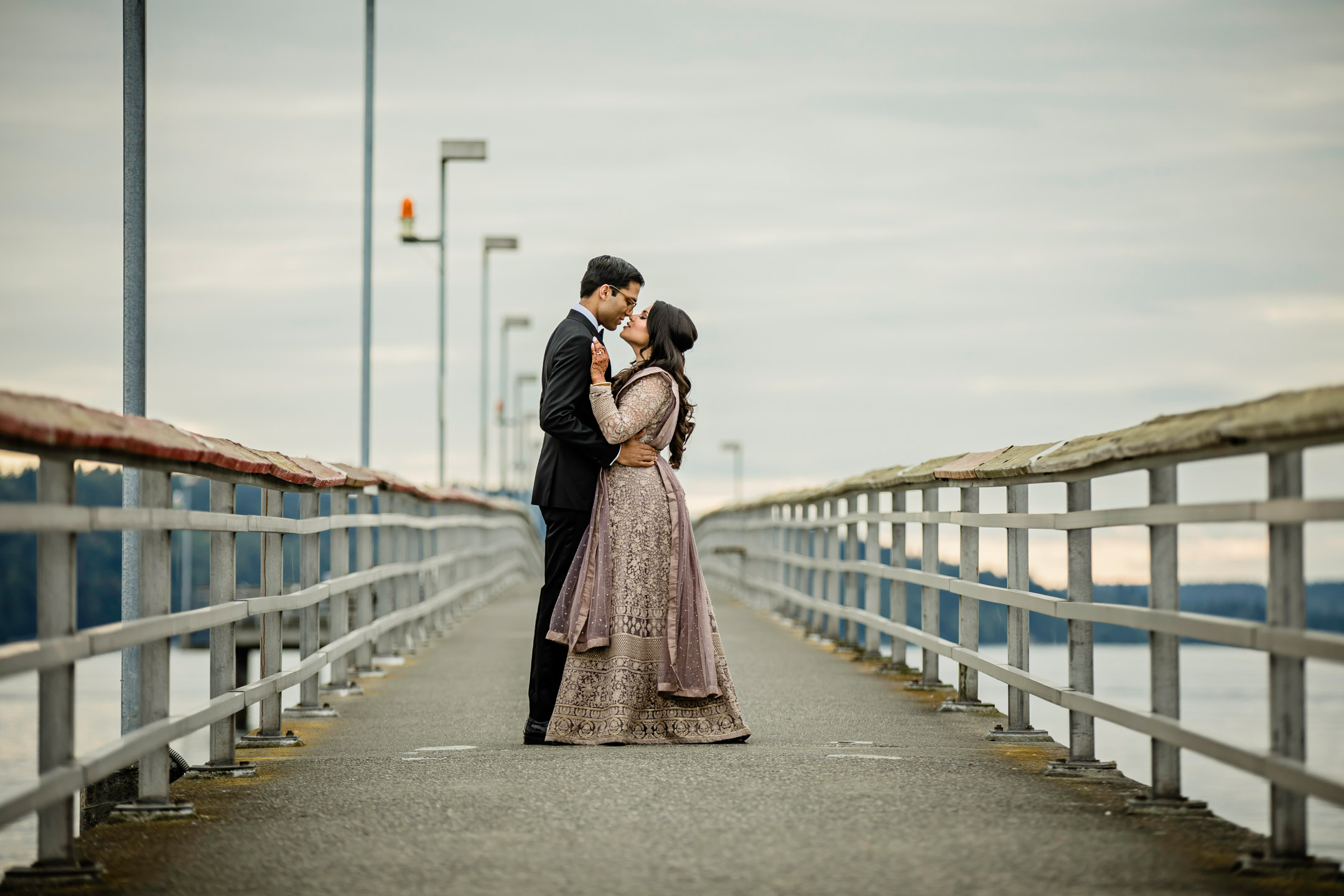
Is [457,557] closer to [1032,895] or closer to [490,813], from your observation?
[490,813]

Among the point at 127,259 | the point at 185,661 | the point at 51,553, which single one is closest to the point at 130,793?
the point at 51,553

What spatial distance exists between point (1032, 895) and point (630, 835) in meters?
1.19

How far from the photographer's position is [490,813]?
195 inches

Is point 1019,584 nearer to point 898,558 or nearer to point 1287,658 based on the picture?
point 1287,658

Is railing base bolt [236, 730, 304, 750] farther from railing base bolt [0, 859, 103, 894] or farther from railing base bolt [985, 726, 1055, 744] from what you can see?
railing base bolt [985, 726, 1055, 744]

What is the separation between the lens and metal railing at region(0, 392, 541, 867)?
3.96 m

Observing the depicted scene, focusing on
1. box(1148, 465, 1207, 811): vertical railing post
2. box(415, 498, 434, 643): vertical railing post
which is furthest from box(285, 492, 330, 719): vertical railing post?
box(415, 498, 434, 643): vertical railing post

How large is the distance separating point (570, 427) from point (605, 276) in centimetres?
70

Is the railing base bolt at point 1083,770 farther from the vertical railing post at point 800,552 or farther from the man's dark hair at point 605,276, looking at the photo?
the vertical railing post at point 800,552

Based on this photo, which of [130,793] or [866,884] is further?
[130,793]

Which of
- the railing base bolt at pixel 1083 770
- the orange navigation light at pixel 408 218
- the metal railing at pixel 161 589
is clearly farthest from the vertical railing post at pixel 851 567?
the orange navigation light at pixel 408 218

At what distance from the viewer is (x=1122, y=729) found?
6.23 m

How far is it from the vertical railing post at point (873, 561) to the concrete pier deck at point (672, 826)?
3400 mm

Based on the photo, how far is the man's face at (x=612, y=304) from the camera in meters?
7.03
